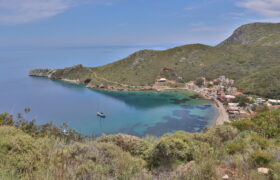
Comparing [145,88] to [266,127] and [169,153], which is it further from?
[169,153]

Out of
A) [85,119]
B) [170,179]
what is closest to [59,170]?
[170,179]

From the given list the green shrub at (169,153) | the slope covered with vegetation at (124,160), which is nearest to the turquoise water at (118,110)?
the green shrub at (169,153)

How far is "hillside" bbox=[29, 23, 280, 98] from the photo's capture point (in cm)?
5312

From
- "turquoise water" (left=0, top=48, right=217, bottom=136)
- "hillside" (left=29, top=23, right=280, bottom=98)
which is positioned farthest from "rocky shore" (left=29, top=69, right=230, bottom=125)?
"turquoise water" (left=0, top=48, right=217, bottom=136)

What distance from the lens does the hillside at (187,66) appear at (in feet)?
174

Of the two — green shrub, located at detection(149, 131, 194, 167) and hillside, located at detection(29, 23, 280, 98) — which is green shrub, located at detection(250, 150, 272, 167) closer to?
green shrub, located at detection(149, 131, 194, 167)

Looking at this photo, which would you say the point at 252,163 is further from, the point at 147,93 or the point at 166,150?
the point at 147,93

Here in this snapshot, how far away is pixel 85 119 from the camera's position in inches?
1231

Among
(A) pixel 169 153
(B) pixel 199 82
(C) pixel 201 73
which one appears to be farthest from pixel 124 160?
(C) pixel 201 73

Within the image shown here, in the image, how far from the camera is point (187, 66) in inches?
2434

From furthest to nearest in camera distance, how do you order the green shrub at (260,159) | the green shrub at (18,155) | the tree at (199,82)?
the tree at (199,82) < the green shrub at (260,159) < the green shrub at (18,155)

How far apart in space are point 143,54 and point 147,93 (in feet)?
81.3

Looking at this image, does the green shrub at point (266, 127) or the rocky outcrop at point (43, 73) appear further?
the rocky outcrop at point (43, 73)

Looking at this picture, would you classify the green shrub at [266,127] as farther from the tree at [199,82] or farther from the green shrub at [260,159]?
the tree at [199,82]
